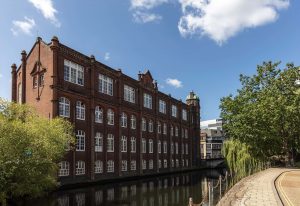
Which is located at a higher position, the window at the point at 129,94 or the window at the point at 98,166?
the window at the point at 129,94

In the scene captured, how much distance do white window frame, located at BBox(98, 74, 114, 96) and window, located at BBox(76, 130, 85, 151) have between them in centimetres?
670

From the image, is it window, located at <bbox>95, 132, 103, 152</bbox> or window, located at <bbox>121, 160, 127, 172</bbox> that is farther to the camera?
window, located at <bbox>121, 160, 127, 172</bbox>

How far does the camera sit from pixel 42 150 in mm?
23156

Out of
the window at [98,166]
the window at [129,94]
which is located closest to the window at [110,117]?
the window at [129,94]

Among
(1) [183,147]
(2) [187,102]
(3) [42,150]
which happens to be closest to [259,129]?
(3) [42,150]

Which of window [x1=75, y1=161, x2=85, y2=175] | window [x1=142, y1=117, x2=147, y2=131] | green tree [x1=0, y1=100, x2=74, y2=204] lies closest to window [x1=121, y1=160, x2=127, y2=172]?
window [x1=142, y1=117, x2=147, y2=131]

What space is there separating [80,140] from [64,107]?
4337 millimetres

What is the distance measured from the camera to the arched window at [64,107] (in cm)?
3694

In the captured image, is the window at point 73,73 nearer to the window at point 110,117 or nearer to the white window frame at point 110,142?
the window at point 110,117

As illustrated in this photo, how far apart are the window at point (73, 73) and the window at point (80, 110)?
92.5 inches

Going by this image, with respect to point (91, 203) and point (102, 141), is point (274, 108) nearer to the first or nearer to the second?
point (102, 141)

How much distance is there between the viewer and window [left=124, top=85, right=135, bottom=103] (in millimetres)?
49638

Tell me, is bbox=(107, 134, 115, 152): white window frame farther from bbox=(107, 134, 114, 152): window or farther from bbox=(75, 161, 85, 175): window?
bbox=(75, 161, 85, 175): window

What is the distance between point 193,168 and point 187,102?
16124 millimetres
